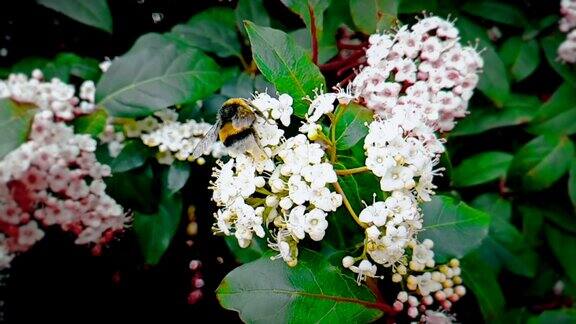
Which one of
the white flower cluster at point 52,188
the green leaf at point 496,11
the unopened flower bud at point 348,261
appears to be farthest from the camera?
the green leaf at point 496,11

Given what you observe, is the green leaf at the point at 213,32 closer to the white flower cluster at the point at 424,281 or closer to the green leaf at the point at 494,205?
the white flower cluster at the point at 424,281

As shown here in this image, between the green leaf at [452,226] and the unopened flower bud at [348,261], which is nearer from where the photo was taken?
the unopened flower bud at [348,261]

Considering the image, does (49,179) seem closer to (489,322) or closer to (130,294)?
(130,294)

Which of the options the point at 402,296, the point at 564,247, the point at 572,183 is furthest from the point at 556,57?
the point at 402,296

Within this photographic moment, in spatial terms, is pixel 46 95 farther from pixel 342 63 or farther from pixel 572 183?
pixel 572 183

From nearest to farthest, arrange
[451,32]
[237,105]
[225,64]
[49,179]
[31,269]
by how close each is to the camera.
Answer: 1. [237,105]
2. [49,179]
3. [451,32]
4. [31,269]
5. [225,64]

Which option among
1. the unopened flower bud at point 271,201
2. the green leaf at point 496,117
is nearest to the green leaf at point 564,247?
the green leaf at point 496,117

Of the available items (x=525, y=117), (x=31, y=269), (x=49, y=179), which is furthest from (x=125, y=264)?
(x=525, y=117)
